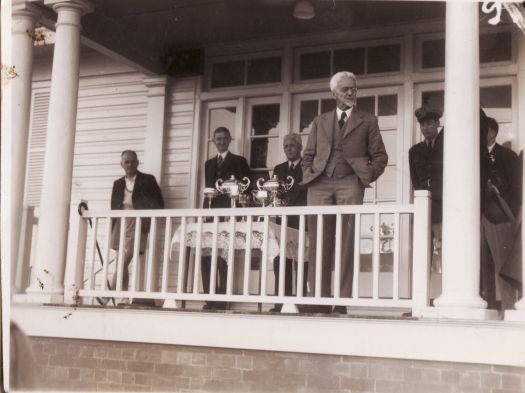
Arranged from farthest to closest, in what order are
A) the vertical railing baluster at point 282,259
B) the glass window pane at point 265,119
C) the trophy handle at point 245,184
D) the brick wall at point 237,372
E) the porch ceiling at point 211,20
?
the glass window pane at point 265,119
the porch ceiling at point 211,20
the trophy handle at point 245,184
the vertical railing baluster at point 282,259
the brick wall at point 237,372

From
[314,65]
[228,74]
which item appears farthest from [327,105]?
[228,74]

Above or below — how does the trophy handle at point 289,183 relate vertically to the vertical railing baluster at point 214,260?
above

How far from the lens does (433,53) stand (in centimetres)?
750

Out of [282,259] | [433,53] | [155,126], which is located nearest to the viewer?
[282,259]

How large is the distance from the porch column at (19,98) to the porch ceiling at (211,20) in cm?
31

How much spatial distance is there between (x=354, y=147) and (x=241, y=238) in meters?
1.23

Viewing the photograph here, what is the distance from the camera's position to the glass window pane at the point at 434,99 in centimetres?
739

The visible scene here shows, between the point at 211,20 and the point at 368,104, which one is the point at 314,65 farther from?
the point at 211,20

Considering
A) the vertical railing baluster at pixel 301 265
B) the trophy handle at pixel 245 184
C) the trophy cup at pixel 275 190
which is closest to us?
the vertical railing baluster at pixel 301 265

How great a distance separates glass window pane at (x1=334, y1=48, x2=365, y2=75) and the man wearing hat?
111 centimetres

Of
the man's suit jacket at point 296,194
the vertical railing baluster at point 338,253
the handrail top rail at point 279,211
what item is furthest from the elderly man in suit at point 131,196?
the vertical railing baluster at point 338,253

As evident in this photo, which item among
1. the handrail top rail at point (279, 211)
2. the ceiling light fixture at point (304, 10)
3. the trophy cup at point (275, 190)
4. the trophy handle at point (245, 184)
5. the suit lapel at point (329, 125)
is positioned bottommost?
the handrail top rail at point (279, 211)

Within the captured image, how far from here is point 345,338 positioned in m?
5.12

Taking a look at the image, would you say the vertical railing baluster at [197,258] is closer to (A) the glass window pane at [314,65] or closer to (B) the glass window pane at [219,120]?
(B) the glass window pane at [219,120]
